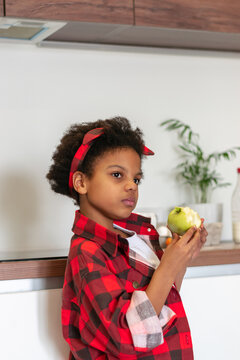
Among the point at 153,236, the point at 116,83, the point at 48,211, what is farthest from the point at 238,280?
the point at 116,83

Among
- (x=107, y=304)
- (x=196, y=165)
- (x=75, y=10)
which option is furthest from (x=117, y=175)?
(x=196, y=165)

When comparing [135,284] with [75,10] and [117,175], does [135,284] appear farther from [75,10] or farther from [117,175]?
[75,10]

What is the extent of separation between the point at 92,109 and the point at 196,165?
1.39 feet

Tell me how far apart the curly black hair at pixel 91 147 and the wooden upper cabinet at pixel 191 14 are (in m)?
0.62

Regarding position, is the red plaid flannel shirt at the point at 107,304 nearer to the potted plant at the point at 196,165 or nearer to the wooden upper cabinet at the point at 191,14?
the wooden upper cabinet at the point at 191,14

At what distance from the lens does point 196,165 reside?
221 centimetres

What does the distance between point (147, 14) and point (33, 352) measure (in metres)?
1.04

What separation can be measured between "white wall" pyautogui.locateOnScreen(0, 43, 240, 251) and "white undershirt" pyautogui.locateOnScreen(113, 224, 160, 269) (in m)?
0.76

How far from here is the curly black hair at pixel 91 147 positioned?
1231 millimetres

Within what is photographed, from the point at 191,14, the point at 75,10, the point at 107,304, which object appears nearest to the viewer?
the point at 107,304

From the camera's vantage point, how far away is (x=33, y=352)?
1.25 meters

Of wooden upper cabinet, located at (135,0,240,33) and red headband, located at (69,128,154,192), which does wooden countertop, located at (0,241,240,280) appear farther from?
wooden upper cabinet, located at (135,0,240,33)

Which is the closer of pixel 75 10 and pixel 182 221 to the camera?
pixel 182 221

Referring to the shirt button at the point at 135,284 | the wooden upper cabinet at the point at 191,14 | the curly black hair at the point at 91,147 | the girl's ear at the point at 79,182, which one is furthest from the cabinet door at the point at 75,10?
the shirt button at the point at 135,284
